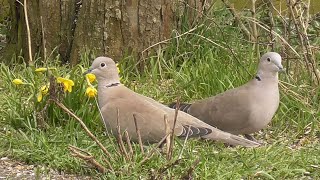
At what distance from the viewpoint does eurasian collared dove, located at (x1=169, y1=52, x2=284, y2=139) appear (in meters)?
5.15

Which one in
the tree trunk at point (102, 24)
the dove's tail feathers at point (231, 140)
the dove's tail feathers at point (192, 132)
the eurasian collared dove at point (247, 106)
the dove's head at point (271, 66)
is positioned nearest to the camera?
the dove's tail feathers at point (192, 132)

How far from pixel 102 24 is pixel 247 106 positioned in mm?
Result: 1718

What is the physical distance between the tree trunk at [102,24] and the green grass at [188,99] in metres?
0.13

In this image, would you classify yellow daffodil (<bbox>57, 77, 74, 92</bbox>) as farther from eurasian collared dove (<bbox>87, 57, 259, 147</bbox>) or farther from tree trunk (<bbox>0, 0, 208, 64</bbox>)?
tree trunk (<bbox>0, 0, 208, 64</bbox>)

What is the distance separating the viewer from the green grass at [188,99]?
452 centimetres

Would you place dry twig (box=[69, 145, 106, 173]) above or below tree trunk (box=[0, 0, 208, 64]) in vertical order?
below

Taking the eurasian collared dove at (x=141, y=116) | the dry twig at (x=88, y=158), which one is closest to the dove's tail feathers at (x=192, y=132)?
the eurasian collared dove at (x=141, y=116)

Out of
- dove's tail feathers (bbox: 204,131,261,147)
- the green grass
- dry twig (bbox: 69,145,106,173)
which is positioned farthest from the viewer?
dove's tail feathers (bbox: 204,131,261,147)

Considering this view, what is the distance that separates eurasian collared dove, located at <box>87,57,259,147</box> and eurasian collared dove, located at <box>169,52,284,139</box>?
249 millimetres

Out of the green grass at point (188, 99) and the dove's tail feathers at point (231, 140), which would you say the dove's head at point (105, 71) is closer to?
the green grass at point (188, 99)

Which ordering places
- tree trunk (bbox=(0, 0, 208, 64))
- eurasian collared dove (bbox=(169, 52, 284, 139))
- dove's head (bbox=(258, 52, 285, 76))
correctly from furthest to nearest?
tree trunk (bbox=(0, 0, 208, 64)) < dove's head (bbox=(258, 52, 285, 76)) < eurasian collared dove (bbox=(169, 52, 284, 139))

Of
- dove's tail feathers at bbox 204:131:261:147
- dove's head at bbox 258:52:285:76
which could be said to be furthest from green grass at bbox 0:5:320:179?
dove's head at bbox 258:52:285:76

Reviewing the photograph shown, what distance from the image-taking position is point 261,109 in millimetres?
5141

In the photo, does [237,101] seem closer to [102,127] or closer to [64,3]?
[102,127]
